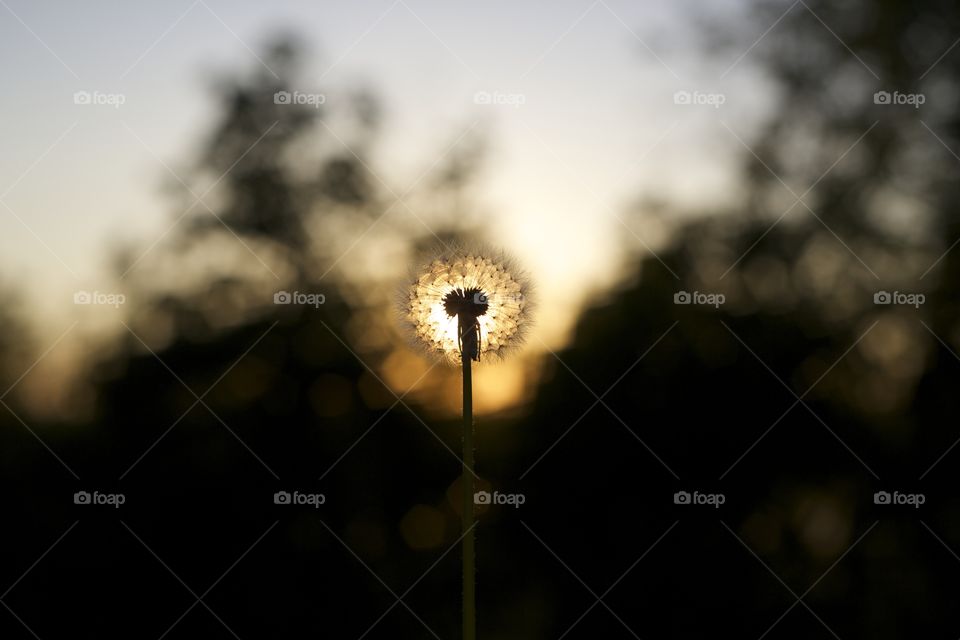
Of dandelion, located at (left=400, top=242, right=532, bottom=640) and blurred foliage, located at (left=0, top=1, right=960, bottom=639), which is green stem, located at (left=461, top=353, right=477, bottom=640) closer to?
dandelion, located at (left=400, top=242, right=532, bottom=640)

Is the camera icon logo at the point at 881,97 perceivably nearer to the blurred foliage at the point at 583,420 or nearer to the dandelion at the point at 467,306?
the blurred foliage at the point at 583,420

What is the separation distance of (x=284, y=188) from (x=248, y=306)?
5.52ft

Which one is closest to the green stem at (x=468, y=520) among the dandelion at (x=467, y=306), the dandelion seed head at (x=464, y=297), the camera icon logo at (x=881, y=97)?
the dandelion at (x=467, y=306)

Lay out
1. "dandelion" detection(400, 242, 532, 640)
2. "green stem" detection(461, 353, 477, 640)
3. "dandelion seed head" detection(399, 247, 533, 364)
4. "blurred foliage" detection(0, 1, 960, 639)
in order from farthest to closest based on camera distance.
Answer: "blurred foliage" detection(0, 1, 960, 639)
"dandelion seed head" detection(399, 247, 533, 364)
"dandelion" detection(400, 242, 532, 640)
"green stem" detection(461, 353, 477, 640)

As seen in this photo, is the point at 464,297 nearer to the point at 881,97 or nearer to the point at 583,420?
the point at 583,420

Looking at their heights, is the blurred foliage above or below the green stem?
above

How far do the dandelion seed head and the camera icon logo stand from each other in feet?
22.1

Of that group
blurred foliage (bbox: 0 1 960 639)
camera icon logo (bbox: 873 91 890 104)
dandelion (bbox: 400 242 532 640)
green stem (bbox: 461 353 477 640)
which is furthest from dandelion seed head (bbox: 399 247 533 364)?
camera icon logo (bbox: 873 91 890 104)

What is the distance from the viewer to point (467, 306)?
21.7 ft

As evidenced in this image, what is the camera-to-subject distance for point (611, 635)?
1191 cm

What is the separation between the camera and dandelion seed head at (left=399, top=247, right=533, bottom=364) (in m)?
6.84

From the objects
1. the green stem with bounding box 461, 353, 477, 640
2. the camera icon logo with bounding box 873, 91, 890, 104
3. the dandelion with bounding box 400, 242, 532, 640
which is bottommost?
the green stem with bounding box 461, 353, 477, 640

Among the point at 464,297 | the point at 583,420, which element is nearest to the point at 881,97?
the point at 583,420

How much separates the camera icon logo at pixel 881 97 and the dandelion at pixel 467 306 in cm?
674
